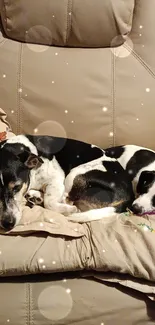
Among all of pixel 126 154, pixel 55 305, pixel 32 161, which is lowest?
pixel 55 305

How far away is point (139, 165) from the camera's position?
246 cm

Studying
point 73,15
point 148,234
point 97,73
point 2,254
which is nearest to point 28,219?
point 2,254

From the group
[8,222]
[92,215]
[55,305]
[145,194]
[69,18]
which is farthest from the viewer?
[69,18]

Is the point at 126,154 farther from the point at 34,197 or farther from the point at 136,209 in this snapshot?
the point at 34,197

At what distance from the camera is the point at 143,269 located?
1.74m

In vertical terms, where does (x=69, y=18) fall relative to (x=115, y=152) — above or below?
above

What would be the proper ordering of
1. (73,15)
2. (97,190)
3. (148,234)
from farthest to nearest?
1. (73,15)
2. (97,190)
3. (148,234)

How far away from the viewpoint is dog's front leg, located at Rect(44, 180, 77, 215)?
2.16 meters

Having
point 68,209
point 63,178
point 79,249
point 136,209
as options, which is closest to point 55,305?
point 79,249

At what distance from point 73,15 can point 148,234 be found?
1272 mm

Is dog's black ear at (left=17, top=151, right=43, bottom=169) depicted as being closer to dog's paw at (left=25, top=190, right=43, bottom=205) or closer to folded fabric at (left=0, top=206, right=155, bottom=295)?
dog's paw at (left=25, top=190, right=43, bottom=205)

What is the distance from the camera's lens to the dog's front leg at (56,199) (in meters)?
2.16

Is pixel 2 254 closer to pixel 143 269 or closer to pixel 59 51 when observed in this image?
pixel 143 269

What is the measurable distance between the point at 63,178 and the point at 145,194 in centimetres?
43
